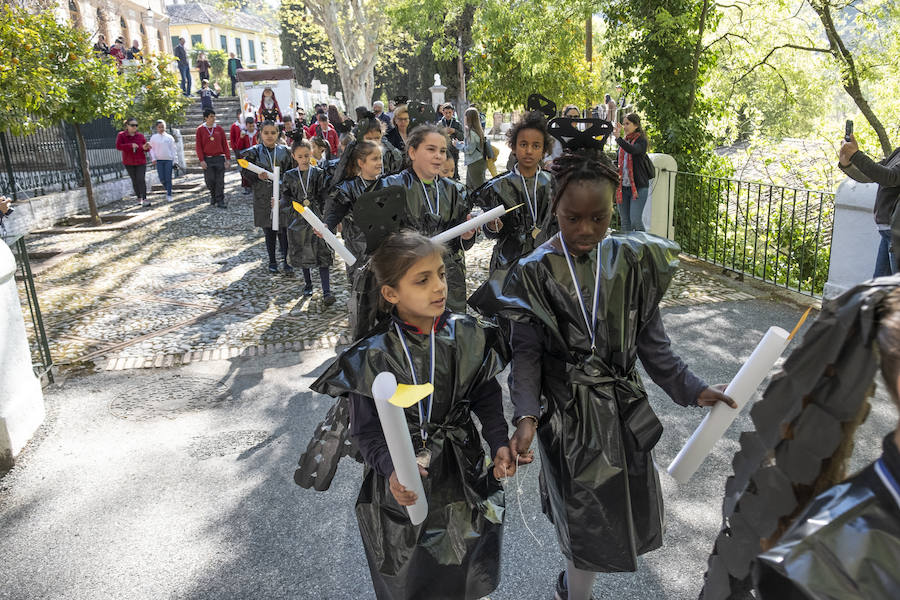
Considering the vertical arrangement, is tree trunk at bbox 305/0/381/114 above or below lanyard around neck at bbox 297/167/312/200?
above

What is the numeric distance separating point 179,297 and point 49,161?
333 inches

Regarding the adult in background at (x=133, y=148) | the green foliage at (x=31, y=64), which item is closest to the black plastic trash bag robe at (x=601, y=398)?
the green foliage at (x=31, y=64)

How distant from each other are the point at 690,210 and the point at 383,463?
28.7ft

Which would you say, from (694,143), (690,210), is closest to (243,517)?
(690,210)

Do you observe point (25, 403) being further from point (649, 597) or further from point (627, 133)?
point (627, 133)

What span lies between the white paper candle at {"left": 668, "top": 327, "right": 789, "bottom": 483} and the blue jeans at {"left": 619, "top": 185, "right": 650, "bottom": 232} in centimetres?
787

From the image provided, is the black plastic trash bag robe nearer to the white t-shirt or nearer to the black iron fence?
the black iron fence

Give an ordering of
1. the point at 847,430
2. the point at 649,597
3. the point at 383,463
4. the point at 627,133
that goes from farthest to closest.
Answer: the point at 627,133, the point at 649,597, the point at 383,463, the point at 847,430

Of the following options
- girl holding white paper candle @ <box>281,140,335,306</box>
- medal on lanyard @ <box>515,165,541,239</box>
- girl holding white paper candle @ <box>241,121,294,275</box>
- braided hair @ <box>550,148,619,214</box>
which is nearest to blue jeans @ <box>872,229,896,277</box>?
medal on lanyard @ <box>515,165,541,239</box>

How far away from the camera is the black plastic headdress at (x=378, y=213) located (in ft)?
8.20

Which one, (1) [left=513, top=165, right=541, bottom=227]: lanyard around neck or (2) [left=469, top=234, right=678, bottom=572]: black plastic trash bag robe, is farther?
(1) [left=513, top=165, right=541, bottom=227]: lanyard around neck

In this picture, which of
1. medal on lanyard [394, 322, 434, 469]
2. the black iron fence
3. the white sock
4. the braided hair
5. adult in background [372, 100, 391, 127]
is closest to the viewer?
medal on lanyard [394, 322, 434, 469]

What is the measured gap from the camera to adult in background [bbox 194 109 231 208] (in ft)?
49.7

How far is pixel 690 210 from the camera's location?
9961 millimetres
